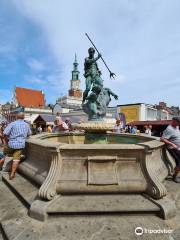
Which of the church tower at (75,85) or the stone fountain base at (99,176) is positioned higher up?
the church tower at (75,85)

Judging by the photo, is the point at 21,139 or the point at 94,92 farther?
the point at 94,92

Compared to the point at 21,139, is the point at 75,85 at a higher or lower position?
higher

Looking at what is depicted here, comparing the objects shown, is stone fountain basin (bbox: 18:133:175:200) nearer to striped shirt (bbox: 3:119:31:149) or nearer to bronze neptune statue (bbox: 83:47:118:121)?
striped shirt (bbox: 3:119:31:149)

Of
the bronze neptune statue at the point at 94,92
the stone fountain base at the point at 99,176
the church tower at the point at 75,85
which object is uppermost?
the church tower at the point at 75,85

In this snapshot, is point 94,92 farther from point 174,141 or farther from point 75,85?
point 75,85

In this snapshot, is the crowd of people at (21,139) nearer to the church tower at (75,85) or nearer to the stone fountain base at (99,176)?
the stone fountain base at (99,176)

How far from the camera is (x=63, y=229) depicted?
2.73 meters

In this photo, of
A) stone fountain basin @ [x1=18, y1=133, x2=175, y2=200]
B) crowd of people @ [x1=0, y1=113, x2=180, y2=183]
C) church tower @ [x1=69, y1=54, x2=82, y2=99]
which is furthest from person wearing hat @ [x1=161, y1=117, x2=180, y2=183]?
church tower @ [x1=69, y1=54, x2=82, y2=99]

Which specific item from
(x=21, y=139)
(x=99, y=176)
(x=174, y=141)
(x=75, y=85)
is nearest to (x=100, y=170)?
(x=99, y=176)

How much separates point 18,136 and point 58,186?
1.96m

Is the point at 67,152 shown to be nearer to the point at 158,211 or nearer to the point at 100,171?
the point at 100,171

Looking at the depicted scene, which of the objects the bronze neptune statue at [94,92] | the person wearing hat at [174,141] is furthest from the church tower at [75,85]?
the person wearing hat at [174,141]

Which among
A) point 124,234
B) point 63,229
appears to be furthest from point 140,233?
point 63,229

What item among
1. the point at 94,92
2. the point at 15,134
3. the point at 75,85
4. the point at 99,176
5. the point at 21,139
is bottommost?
the point at 99,176
